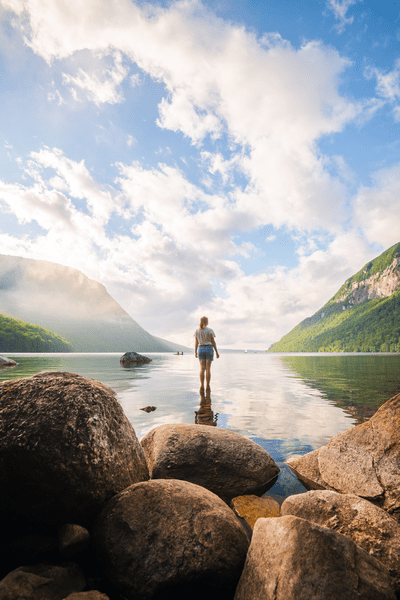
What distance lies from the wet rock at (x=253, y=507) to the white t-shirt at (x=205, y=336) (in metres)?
9.12

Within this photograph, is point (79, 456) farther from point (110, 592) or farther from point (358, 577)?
point (358, 577)

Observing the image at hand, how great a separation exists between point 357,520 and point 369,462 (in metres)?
1.40

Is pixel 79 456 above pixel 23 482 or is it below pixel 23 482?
above

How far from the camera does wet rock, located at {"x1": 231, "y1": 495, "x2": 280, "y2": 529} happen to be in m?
4.44

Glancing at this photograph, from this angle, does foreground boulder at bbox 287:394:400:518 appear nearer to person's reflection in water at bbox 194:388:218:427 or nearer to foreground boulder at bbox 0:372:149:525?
foreground boulder at bbox 0:372:149:525

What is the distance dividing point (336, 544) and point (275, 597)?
0.69 metres

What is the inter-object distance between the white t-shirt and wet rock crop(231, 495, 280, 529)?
9123mm

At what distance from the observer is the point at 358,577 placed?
2.36 metres

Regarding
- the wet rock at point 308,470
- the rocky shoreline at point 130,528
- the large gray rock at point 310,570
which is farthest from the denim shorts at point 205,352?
the large gray rock at point 310,570

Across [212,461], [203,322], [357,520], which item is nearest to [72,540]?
[212,461]

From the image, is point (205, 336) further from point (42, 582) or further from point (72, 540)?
point (42, 582)

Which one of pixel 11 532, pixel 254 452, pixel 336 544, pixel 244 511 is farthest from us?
pixel 254 452

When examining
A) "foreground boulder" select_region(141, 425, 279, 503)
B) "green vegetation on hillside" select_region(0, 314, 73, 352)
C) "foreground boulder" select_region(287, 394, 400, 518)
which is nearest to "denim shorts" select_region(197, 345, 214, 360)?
"foreground boulder" select_region(141, 425, 279, 503)

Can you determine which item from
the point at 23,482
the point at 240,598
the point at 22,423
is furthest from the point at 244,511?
the point at 22,423
